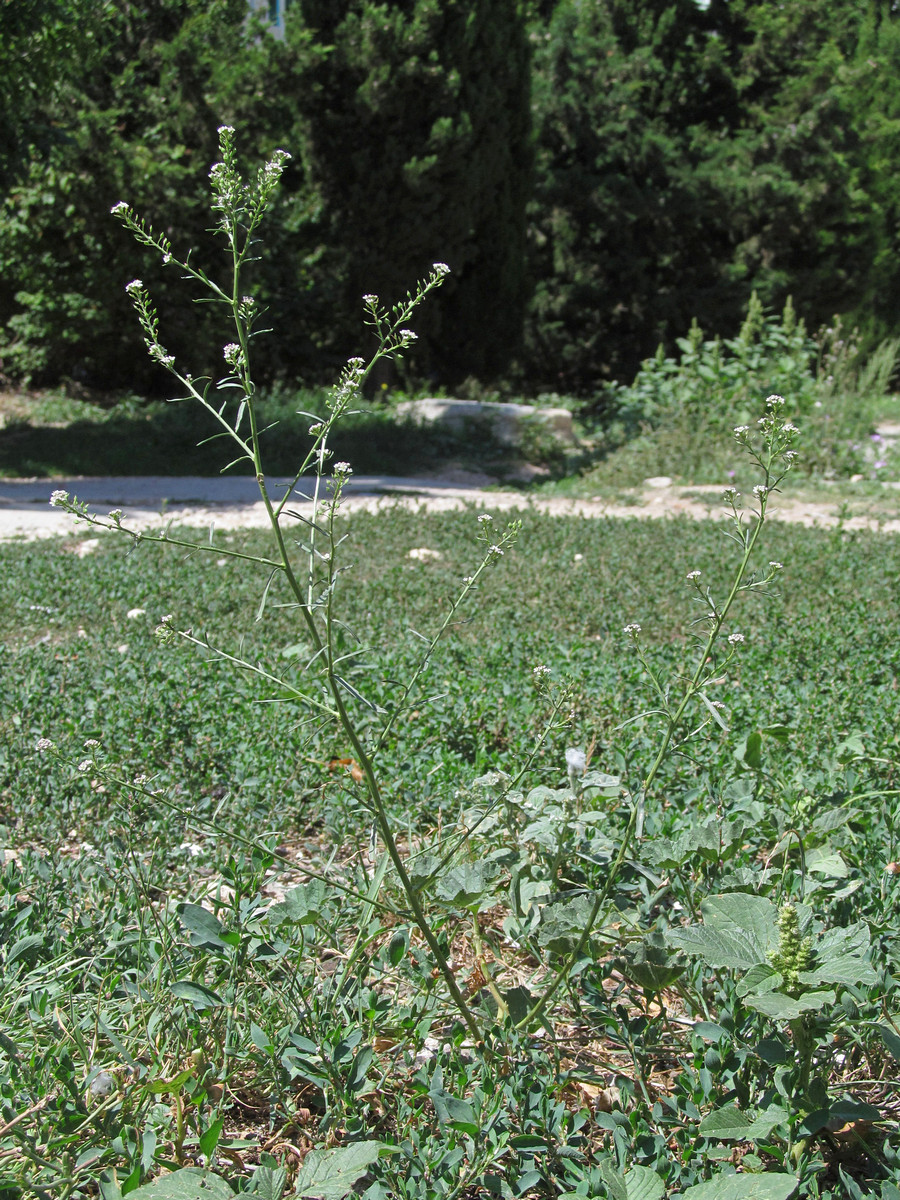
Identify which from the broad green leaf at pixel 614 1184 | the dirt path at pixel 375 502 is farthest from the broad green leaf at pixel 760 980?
the dirt path at pixel 375 502

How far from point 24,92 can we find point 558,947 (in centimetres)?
993

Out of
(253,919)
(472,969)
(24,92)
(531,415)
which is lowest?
(472,969)

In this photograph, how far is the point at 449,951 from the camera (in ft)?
6.23

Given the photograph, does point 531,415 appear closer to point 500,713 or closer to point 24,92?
point 24,92

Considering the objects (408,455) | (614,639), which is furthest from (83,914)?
(408,455)

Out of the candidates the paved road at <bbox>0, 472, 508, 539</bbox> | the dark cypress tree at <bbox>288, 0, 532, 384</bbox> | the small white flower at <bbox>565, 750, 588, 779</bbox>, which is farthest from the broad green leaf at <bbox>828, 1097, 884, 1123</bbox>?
the dark cypress tree at <bbox>288, 0, 532, 384</bbox>

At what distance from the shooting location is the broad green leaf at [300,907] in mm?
1491

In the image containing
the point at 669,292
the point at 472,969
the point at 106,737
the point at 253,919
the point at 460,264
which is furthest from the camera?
the point at 669,292

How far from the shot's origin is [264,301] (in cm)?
1316

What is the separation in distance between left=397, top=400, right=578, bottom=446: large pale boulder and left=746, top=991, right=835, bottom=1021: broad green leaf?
9.69 metres

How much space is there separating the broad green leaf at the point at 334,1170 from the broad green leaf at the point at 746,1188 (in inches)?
14.6

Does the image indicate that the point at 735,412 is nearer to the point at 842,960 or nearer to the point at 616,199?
Result: the point at 616,199

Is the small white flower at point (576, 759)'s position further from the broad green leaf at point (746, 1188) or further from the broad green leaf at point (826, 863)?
the broad green leaf at point (746, 1188)

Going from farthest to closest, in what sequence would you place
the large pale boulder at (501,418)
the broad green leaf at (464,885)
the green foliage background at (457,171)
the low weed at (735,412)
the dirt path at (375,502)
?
the green foliage background at (457,171) < the large pale boulder at (501,418) < the low weed at (735,412) < the dirt path at (375,502) < the broad green leaf at (464,885)
